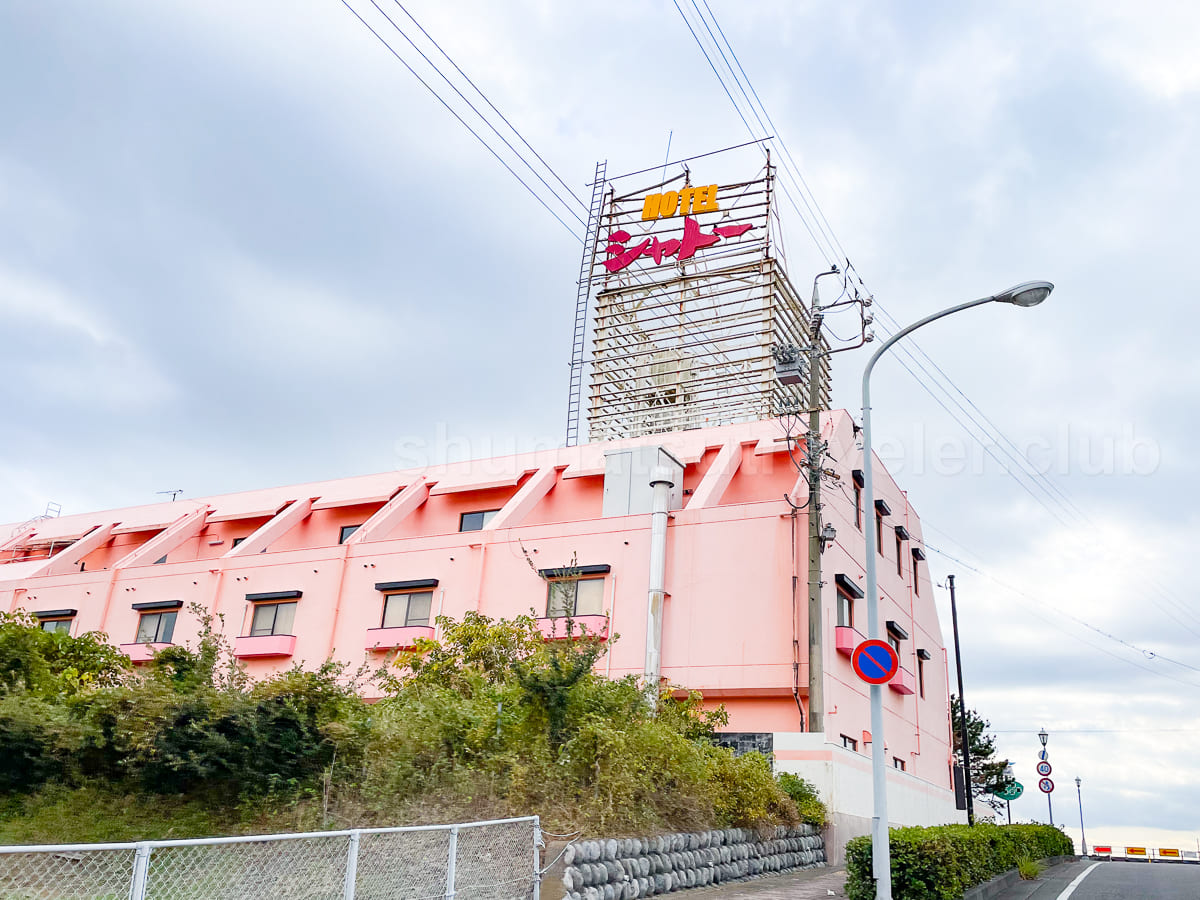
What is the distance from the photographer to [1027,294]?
11.4 meters

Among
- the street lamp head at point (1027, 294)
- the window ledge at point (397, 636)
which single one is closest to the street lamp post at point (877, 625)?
the street lamp head at point (1027, 294)

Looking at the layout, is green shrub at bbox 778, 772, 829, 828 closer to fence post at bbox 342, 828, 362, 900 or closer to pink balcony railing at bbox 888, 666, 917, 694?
pink balcony railing at bbox 888, 666, 917, 694

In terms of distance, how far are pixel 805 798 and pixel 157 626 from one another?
21310mm

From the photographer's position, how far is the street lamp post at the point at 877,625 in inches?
415

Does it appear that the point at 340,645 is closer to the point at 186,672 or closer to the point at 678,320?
the point at 186,672

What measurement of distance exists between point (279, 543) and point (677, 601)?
51.3 ft

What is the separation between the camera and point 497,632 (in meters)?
20.1

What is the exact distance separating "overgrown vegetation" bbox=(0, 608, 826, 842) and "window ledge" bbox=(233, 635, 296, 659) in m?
12.9

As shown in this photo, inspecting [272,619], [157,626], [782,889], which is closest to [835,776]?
[782,889]

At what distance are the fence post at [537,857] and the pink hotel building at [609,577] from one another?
7615 millimetres

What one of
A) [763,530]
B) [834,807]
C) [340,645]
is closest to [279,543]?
[340,645]

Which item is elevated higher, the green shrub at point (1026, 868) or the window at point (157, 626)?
the window at point (157, 626)

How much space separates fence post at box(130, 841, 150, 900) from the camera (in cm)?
572

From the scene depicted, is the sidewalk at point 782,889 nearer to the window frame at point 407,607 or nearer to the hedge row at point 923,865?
the hedge row at point 923,865
